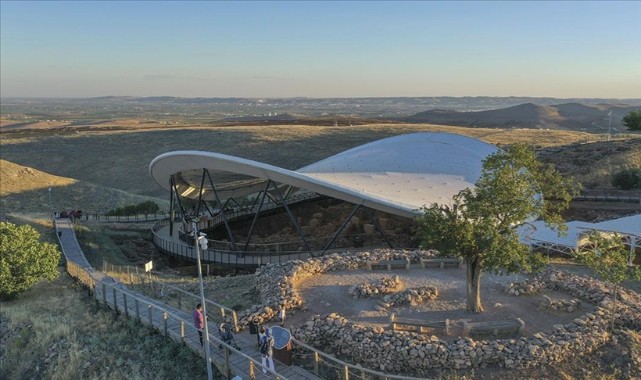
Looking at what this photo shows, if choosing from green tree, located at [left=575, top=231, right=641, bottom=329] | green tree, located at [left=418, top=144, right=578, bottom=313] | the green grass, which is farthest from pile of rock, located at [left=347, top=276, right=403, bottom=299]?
green tree, located at [left=575, top=231, right=641, bottom=329]

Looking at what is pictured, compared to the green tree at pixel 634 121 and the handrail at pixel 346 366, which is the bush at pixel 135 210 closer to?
the handrail at pixel 346 366

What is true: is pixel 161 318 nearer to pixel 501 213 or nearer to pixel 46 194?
pixel 501 213

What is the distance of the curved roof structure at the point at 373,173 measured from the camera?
88.5 ft

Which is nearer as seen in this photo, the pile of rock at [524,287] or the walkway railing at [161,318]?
the walkway railing at [161,318]

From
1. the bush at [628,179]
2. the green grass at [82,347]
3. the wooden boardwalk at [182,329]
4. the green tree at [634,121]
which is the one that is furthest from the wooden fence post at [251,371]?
the green tree at [634,121]

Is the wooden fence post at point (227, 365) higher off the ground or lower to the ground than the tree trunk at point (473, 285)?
lower

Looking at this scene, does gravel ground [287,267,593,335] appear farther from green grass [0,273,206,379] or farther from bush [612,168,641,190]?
bush [612,168,641,190]

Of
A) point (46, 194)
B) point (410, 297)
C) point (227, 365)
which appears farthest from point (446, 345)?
point (46, 194)

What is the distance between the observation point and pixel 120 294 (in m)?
22.0

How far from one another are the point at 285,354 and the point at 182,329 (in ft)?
14.2

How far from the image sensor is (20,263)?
22.4 metres

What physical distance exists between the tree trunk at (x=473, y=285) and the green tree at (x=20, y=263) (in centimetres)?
1931

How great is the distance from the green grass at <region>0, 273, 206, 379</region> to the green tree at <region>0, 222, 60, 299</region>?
45.7 inches

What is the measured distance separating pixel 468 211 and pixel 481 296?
15.8ft
